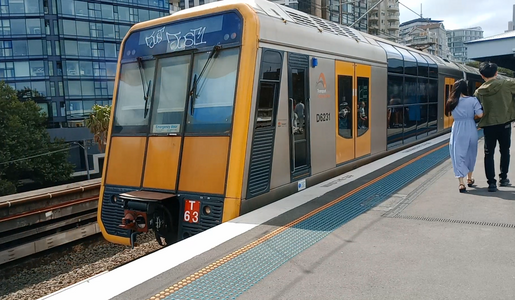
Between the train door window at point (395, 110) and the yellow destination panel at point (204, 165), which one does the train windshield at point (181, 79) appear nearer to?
the yellow destination panel at point (204, 165)

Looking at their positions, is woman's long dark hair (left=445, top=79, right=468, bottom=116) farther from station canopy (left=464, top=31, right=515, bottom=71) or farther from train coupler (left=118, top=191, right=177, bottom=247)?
station canopy (left=464, top=31, right=515, bottom=71)

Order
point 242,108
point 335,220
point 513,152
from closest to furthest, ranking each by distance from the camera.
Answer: point 335,220, point 242,108, point 513,152

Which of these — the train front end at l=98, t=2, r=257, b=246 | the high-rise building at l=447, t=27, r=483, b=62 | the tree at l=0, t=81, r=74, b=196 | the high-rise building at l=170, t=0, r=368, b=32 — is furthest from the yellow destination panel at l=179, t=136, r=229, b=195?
the high-rise building at l=447, t=27, r=483, b=62

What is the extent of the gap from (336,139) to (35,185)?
32592 millimetres

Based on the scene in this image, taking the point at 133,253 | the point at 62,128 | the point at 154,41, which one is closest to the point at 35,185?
the point at 62,128

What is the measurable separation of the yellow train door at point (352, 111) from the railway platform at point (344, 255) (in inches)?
80.2

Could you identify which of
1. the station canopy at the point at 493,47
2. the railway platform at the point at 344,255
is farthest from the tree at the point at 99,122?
the railway platform at the point at 344,255

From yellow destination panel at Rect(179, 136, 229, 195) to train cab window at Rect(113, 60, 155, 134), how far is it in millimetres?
946

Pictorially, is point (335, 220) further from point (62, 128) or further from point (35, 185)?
point (62, 128)

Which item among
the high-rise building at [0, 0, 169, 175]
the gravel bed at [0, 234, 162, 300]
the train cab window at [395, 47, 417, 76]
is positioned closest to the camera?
the gravel bed at [0, 234, 162, 300]

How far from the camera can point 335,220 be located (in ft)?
16.1

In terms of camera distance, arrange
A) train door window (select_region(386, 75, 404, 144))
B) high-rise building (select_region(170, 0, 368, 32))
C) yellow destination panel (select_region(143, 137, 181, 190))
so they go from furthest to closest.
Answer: high-rise building (select_region(170, 0, 368, 32)) < train door window (select_region(386, 75, 404, 144)) < yellow destination panel (select_region(143, 137, 181, 190))

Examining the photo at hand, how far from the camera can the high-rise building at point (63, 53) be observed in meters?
41.7

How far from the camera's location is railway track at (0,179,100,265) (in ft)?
30.1
